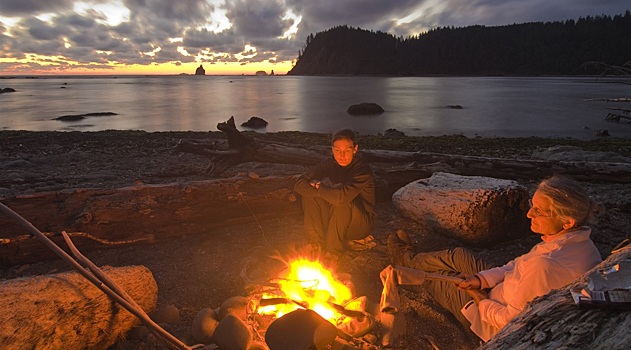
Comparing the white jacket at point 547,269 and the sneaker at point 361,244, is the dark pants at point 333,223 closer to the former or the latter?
the sneaker at point 361,244

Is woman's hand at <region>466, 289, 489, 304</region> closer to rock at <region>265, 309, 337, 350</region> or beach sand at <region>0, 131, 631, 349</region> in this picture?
beach sand at <region>0, 131, 631, 349</region>

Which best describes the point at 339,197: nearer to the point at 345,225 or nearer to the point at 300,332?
the point at 345,225

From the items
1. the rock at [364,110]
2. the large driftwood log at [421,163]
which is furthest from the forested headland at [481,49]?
the large driftwood log at [421,163]

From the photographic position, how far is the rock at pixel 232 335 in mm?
3152

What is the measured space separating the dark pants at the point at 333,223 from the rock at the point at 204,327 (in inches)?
75.4

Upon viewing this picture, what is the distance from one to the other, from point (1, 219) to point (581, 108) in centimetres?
4425

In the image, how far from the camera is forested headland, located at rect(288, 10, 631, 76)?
11750 cm

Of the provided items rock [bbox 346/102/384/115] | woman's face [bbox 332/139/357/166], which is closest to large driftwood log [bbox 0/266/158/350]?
woman's face [bbox 332/139/357/166]

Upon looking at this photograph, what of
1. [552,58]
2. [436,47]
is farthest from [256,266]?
[436,47]

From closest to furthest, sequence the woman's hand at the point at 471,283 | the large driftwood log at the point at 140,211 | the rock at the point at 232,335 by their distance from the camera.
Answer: the rock at the point at 232,335 → the woman's hand at the point at 471,283 → the large driftwood log at the point at 140,211

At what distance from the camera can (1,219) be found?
180 inches

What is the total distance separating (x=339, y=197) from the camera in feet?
15.3

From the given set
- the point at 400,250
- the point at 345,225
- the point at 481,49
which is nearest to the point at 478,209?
the point at 400,250

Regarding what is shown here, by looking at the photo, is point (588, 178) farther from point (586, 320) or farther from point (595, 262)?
point (586, 320)
